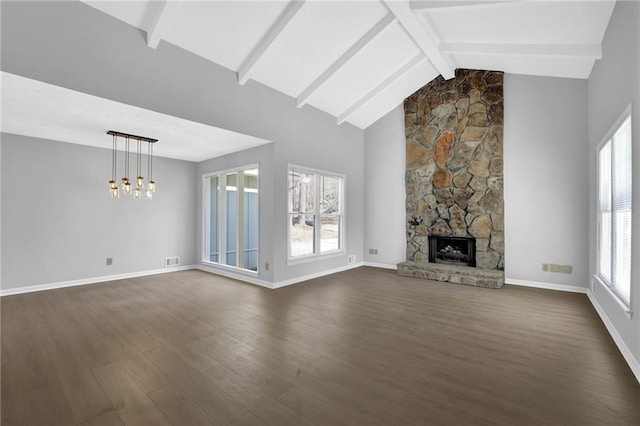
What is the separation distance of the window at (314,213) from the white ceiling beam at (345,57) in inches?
51.0

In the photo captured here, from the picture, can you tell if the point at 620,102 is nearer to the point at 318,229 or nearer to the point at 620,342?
the point at 620,342

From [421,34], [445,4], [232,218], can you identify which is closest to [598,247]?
[445,4]

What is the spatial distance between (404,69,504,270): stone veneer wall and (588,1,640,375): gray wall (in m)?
1.41

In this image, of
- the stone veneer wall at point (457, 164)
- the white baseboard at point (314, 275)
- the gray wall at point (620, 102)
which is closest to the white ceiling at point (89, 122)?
the white baseboard at point (314, 275)

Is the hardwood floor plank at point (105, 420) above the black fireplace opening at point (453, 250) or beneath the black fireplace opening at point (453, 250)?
beneath

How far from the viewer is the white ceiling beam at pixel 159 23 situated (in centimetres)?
307

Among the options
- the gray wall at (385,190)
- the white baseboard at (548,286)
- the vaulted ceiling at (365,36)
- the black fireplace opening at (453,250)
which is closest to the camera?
the vaulted ceiling at (365,36)

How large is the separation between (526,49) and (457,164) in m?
2.13

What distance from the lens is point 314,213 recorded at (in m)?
5.88

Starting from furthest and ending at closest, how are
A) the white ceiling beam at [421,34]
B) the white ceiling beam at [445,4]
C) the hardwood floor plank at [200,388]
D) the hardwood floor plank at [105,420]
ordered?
the white ceiling beam at [421,34], the white ceiling beam at [445,4], the hardwood floor plank at [200,388], the hardwood floor plank at [105,420]

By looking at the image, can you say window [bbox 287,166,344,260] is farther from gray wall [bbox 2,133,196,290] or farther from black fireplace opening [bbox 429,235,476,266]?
gray wall [bbox 2,133,196,290]

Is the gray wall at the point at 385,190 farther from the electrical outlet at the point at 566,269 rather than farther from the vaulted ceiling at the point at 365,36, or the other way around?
the electrical outlet at the point at 566,269

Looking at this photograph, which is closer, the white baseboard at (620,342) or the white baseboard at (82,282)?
the white baseboard at (620,342)

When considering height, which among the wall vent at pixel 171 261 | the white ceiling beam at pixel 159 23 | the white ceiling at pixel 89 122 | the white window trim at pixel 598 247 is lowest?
the wall vent at pixel 171 261
